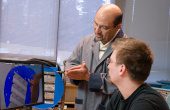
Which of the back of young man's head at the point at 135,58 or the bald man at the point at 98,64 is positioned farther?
the bald man at the point at 98,64

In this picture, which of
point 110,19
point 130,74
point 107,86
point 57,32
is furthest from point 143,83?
point 57,32

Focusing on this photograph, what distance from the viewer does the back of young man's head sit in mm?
1335

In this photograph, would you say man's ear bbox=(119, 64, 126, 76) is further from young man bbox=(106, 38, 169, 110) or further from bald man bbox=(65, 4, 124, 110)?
bald man bbox=(65, 4, 124, 110)

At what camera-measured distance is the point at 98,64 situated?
184 cm

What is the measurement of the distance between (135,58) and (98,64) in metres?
0.53

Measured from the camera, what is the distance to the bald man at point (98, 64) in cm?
177

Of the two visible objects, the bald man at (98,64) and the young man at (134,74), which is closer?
the young man at (134,74)

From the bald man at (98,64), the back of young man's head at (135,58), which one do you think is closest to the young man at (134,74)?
the back of young man's head at (135,58)

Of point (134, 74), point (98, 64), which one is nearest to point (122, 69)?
point (134, 74)

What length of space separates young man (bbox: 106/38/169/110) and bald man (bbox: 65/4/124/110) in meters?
0.33

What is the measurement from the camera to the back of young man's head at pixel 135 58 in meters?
1.33

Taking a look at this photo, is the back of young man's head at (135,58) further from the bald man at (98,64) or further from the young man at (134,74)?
the bald man at (98,64)

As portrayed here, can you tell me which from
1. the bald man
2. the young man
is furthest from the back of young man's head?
the bald man

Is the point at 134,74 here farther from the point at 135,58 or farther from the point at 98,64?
the point at 98,64
